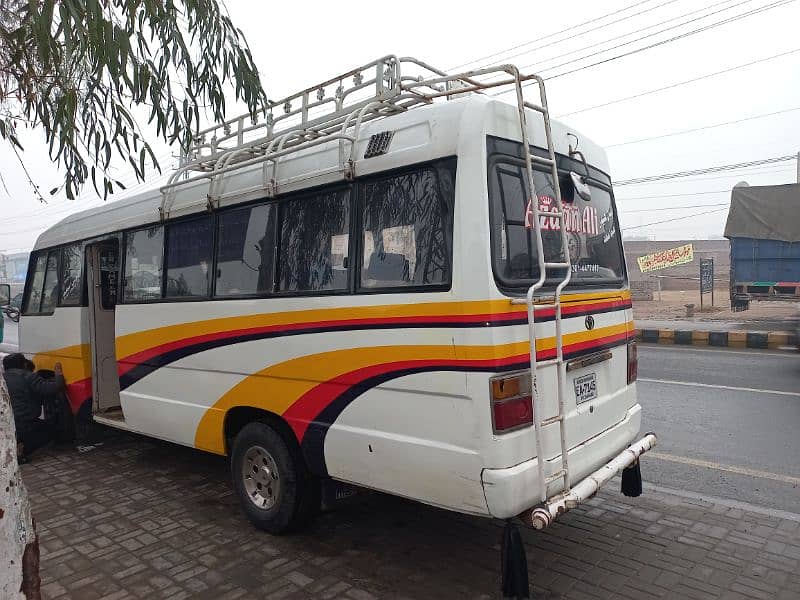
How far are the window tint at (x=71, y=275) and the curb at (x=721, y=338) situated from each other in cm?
1231

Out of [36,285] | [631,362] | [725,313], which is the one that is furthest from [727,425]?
[725,313]

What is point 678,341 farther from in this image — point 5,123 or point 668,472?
point 5,123

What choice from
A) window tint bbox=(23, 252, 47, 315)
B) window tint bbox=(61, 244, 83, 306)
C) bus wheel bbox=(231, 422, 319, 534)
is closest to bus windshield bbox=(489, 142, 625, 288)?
bus wheel bbox=(231, 422, 319, 534)

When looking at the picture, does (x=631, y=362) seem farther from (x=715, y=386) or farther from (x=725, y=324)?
(x=725, y=324)

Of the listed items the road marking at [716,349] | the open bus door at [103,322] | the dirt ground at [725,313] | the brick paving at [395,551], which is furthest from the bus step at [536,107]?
the dirt ground at [725,313]

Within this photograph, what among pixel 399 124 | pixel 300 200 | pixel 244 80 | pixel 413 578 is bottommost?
pixel 413 578

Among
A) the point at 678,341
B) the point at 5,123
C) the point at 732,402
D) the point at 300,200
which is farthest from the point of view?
the point at 678,341

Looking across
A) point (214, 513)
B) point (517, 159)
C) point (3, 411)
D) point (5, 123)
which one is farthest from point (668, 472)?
point (5, 123)

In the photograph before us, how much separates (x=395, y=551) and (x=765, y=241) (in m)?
14.2

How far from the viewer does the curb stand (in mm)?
12789

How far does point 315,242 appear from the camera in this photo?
13.0 ft

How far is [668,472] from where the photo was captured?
533cm

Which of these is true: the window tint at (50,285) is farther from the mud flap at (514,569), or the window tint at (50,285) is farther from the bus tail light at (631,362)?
the bus tail light at (631,362)

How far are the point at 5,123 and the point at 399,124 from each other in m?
2.45
